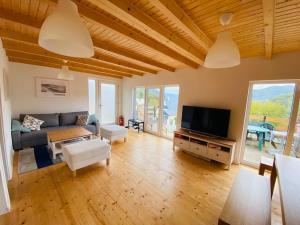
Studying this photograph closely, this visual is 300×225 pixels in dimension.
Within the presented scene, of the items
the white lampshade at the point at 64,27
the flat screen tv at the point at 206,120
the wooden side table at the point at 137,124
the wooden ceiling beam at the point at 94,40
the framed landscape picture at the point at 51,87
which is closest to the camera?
the white lampshade at the point at 64,27

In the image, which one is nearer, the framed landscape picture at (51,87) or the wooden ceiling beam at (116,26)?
the wooden ceiling beam at (116,26)

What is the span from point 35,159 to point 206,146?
148 inches

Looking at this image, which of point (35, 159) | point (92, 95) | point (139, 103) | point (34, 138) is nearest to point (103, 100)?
point (92, 95)

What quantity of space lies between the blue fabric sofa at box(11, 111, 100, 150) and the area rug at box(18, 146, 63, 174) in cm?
18

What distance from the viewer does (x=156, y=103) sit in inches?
202

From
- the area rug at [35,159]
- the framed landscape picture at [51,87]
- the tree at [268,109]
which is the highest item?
the framed landscape picture at [51,87]

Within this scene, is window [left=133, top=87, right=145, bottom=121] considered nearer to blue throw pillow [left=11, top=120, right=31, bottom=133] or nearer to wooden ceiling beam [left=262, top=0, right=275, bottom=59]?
blue throw pillow [left=11, top=120, right=31, bottom=133]

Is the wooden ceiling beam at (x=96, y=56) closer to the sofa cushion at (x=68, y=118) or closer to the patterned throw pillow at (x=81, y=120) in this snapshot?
the patterned throw pillow at (x=81, y=120)

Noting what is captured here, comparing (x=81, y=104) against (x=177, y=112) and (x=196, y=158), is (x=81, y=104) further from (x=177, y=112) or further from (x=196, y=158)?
(x=196, y=158)

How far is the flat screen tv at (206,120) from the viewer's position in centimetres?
309

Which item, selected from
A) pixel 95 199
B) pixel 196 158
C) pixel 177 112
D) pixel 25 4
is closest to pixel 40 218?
pixel 95 199

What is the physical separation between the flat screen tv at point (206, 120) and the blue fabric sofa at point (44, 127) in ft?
10.1

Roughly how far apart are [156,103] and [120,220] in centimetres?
390

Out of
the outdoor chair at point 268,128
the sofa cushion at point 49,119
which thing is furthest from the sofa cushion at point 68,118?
the outdoor chair at point 268,128
